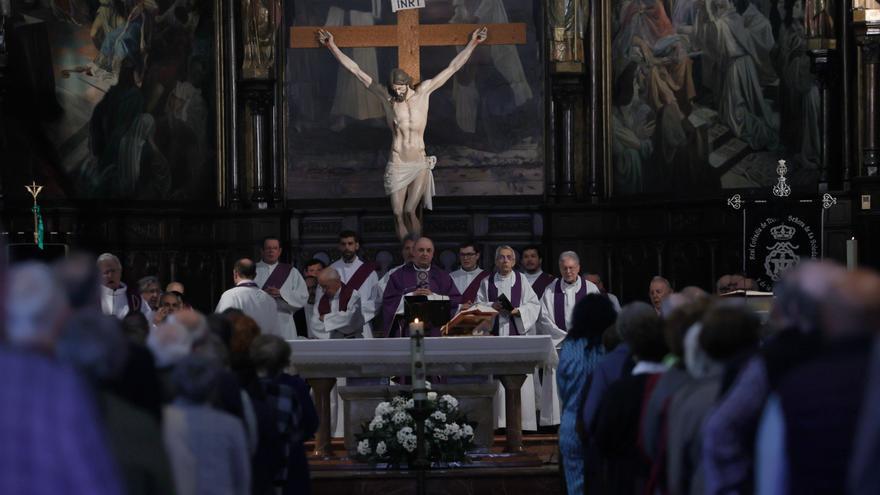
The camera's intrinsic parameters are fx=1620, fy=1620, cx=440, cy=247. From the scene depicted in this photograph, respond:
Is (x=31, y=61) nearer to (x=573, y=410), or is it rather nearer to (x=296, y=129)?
(x=296, y=129)

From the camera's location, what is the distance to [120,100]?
17.9 meters

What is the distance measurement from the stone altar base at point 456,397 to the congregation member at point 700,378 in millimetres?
7298

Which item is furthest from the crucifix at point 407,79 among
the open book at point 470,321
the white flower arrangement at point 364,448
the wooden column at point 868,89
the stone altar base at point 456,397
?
the white flower arrangement at point 364,448

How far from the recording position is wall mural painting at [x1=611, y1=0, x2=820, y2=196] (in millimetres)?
17156

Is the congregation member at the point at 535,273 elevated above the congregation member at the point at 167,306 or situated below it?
above

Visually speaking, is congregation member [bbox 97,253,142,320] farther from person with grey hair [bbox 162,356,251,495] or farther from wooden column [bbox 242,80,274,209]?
person with grey hair [bbox 162,356,251,495]

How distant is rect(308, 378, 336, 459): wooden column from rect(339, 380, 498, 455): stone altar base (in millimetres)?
195

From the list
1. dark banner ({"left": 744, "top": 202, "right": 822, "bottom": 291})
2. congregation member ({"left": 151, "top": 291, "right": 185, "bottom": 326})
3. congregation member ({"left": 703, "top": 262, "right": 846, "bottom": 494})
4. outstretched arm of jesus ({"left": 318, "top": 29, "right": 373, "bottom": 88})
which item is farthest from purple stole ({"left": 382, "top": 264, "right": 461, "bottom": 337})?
congregation member ({"left": 703, "top": 262, "right": 846, "bottom": 494})

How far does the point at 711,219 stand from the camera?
17.3 m

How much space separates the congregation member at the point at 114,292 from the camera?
13.4m

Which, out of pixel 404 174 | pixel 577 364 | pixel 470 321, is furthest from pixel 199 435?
pixel 404 174

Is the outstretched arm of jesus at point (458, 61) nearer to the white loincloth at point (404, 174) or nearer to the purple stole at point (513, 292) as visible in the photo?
the white loincloth at point (404, 174)

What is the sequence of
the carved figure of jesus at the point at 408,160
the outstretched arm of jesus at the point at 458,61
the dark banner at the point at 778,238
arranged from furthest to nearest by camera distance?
the outstretched arm of jesus at the point at 458,61 → the carved figure of jesus at the point at 408,160 → the dark banner at the point at 778,238

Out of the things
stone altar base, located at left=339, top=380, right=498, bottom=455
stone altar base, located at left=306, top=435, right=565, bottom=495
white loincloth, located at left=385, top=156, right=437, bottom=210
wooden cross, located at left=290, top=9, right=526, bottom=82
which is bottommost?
stone altar base, located at left=306, top=435, right=565, bottom=495
